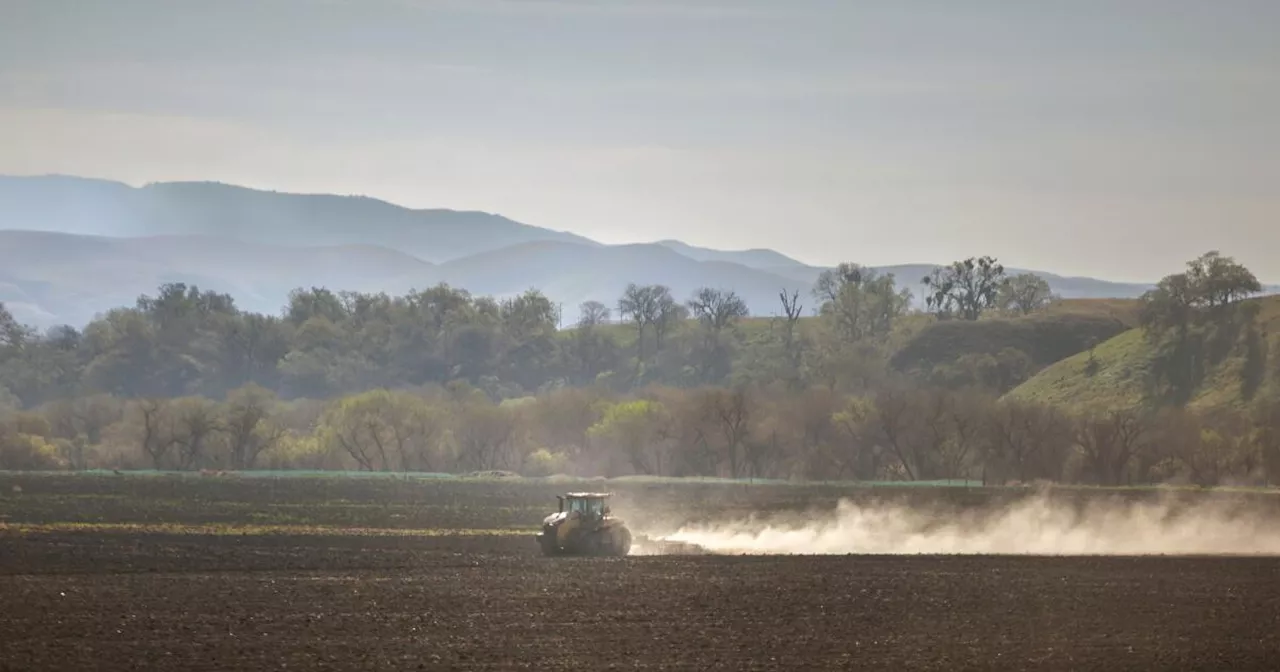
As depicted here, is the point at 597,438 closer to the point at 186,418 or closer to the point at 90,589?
the point at 186,418

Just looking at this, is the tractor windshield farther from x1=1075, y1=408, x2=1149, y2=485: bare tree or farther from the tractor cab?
x1=1075, y1=408, x2=1149, y2=485: bare tree

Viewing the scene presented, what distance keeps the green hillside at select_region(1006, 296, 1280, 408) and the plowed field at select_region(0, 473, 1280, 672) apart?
112618 mm

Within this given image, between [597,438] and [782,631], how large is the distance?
442 feet

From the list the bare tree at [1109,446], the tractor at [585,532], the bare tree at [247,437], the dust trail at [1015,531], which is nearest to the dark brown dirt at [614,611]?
the tractor at [585,532]

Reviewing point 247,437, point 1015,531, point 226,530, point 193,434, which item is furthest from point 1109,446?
point 226,530

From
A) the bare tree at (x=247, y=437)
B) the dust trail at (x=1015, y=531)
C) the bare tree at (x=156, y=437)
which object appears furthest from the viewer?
the bare tree at (x=247, y=437)

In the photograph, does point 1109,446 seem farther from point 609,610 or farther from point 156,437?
point 609,610

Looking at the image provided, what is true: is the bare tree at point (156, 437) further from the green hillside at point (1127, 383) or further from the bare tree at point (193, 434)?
the green hillside at point (1127, 383)

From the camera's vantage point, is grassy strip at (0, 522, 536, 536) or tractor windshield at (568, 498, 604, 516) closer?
tractor windshield at (568, 498, 604, 516)

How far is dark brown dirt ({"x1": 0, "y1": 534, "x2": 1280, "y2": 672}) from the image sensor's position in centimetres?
4238

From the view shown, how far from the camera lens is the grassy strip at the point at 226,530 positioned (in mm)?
81750

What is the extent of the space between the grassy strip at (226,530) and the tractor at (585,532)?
14230 mm

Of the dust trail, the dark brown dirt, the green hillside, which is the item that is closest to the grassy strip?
the dark brown dirt

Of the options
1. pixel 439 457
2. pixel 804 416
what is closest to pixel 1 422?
pixel 439 457
